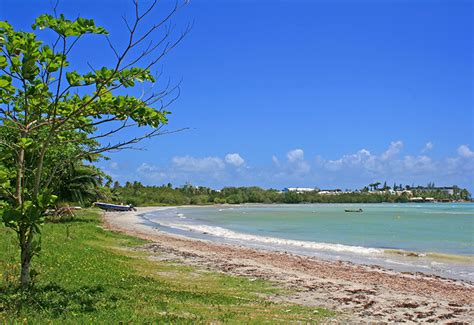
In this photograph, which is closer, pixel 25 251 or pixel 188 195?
pixel 25 251

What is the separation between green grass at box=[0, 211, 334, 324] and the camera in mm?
7745

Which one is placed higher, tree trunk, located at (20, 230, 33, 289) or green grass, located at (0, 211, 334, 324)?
tree trunk, located at (20, 230, 33, 289)

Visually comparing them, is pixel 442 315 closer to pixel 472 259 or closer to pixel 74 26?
pixel 74 26

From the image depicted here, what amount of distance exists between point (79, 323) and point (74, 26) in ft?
13.4

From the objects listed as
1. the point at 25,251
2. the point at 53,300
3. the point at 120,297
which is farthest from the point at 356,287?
the point at 25,251

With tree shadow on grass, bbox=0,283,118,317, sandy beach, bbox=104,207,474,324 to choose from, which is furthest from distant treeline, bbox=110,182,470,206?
tree shadow on grass, bbox=0,283,118,317

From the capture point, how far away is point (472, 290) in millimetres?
16219

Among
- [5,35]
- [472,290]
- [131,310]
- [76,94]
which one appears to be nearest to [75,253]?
[131,310]

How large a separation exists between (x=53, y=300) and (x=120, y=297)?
130 centimetres

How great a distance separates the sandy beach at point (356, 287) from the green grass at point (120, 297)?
110cm

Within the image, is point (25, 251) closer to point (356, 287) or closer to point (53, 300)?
point (53, 300)

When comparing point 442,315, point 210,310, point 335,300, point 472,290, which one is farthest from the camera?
point 472,290

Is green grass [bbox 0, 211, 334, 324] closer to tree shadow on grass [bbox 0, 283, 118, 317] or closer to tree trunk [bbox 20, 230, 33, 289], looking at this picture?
tree shadow on grass [bbox 0, 283, 118, 317]

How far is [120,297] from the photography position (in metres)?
9.34
